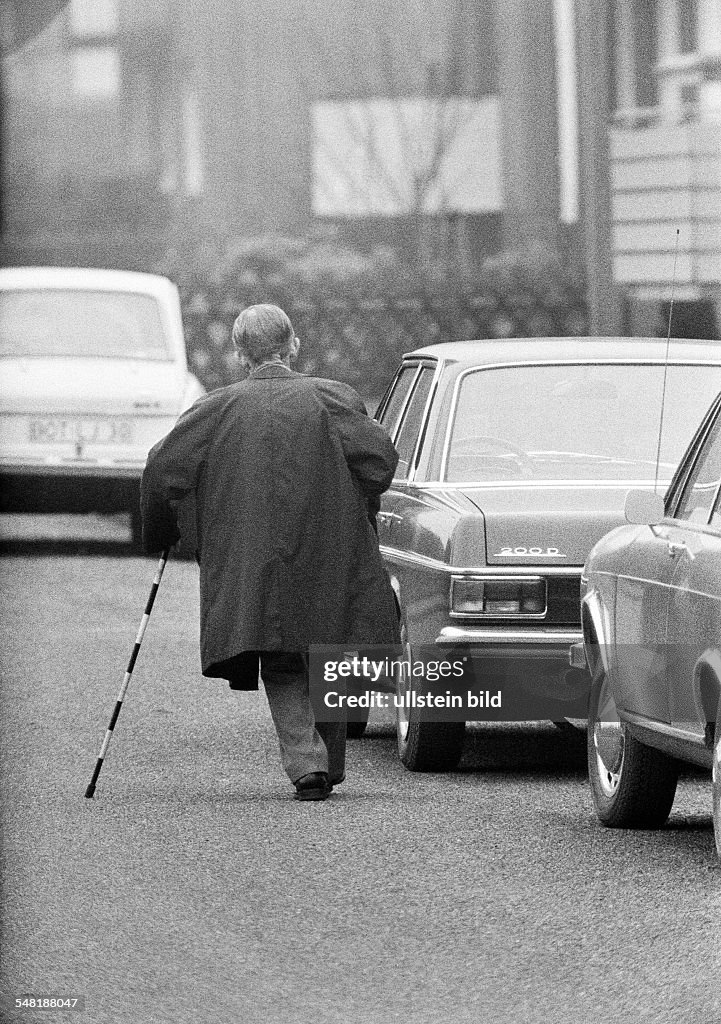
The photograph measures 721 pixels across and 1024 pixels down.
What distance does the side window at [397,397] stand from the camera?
35.2 ft

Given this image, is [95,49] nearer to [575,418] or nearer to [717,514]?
[575,418]

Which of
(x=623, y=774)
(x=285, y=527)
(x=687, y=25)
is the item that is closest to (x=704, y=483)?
(x=623, y=774)

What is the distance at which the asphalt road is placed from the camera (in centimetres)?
603

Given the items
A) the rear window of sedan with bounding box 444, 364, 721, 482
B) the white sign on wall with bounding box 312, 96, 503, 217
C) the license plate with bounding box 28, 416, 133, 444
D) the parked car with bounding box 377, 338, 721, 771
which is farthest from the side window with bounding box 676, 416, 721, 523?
the white sign on wall with bounding box 312, 96, 503, 217

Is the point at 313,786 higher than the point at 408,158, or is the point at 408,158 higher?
the point at 408,158

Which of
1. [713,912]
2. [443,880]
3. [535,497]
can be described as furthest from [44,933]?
[535,497]

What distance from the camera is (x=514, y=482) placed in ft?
31.0

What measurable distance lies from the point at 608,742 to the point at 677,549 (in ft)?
3.32

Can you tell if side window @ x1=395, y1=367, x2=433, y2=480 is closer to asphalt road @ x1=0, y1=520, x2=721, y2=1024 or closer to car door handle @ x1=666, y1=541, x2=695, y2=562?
asphalt road @ x1=0, y1=520, x2=721, y2=1024

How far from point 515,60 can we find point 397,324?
2.95m

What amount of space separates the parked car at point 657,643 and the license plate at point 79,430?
9.99 m

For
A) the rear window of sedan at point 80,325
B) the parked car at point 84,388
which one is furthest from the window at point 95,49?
the rear window of sedan at point 80,325

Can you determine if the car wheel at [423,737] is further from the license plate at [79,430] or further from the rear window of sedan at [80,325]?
the rear window of sedan at [80,325]

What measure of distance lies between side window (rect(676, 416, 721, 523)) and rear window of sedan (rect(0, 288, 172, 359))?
11469 millimetres
